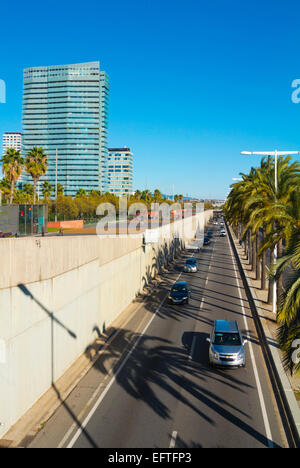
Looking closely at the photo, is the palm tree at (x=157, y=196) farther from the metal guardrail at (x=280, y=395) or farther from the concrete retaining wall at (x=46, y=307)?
the concrete retaining wall at (x=46, y=307)

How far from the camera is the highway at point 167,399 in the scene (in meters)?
11.3

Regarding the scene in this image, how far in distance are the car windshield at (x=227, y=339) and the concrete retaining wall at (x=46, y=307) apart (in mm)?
6234

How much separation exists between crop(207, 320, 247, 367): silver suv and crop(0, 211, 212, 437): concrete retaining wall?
6.10 meters

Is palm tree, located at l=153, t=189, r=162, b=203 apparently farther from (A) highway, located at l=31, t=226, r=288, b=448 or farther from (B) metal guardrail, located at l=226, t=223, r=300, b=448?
(A) highway, located at l=31, t=226, r=288, b=448

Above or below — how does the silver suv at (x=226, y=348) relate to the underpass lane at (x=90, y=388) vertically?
above

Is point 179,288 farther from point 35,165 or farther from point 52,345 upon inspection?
point 35,165

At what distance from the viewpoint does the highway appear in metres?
11.3

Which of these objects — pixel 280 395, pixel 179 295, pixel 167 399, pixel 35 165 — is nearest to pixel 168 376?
pixel 167 399

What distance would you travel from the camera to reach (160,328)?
74.7 feet

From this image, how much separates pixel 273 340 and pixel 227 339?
3.34 metres

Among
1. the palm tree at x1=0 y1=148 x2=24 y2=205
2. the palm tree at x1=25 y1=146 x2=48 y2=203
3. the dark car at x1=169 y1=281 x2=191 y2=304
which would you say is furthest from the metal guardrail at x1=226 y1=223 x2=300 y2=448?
the palm tree at x1=25 y1=146 x2=48 y2=203

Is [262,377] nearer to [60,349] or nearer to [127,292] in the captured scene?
[60,349]

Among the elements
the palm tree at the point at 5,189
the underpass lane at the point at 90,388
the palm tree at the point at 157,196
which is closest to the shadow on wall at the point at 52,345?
the underpass lane at the point at 90,388
